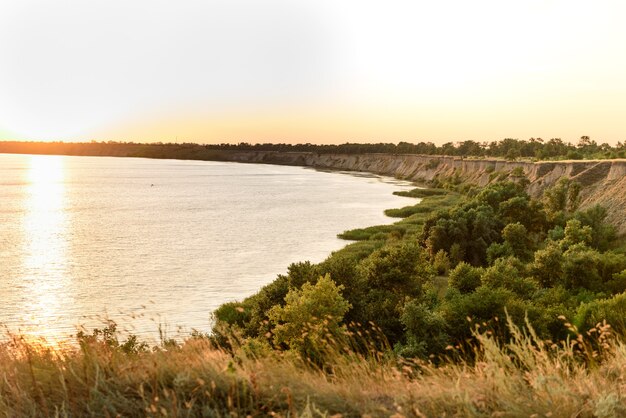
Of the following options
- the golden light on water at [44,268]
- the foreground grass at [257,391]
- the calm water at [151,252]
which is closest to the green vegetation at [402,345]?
the foreground grass at [257,391]

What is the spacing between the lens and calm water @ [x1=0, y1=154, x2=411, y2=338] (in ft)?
145

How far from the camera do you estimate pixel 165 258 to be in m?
67.2

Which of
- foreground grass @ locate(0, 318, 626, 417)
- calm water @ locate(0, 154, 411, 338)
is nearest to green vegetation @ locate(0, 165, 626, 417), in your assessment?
foreground grass @ locate(0, 318, 626, 417)

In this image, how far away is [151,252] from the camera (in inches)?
2805

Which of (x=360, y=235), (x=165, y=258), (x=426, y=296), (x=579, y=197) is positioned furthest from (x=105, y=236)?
(x=579, y=197)

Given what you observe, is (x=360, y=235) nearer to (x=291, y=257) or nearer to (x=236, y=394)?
(x=291, y=257)

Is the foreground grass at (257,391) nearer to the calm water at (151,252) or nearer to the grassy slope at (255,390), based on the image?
the grassy slope at (255,390)

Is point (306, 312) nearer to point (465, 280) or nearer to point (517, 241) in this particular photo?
point (465, 280)

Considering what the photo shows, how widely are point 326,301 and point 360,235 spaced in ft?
177

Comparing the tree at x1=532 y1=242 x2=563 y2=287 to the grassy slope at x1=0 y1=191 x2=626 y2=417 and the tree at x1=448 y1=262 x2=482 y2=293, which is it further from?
the grassy slope at x1=0 y1=191 x2=626 y2=417

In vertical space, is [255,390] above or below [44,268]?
above

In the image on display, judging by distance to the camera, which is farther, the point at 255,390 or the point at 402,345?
the point at 402,345

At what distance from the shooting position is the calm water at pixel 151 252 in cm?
4434

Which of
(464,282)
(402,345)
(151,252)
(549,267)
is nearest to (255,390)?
(402,345)
